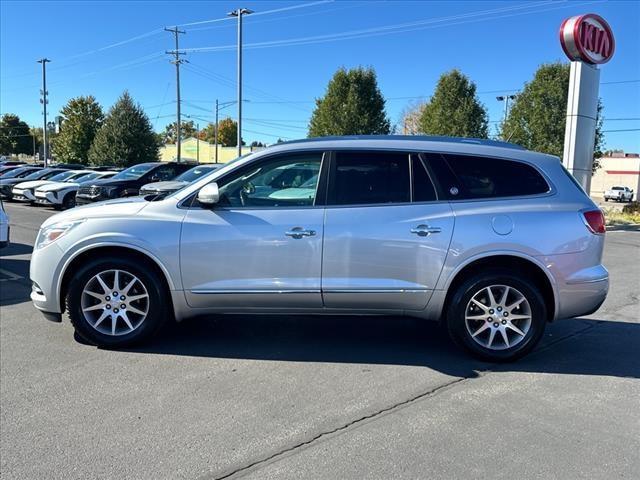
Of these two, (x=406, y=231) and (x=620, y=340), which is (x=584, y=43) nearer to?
(x=620, y=340)

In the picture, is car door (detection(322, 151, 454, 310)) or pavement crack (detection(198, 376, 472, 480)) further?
car door (detection(322, 151, 454, 310))

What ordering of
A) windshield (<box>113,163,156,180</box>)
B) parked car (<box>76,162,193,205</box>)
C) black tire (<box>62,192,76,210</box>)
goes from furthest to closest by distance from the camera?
black tire (<box>62,192,76,210</box>), windshield (<box>113,163,156,180</box>), parked car (<box>76,162,193,205</box>)

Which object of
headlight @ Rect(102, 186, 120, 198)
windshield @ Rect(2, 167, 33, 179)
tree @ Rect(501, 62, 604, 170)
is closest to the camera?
headlight @ Rect(102, 186, 120, 198)

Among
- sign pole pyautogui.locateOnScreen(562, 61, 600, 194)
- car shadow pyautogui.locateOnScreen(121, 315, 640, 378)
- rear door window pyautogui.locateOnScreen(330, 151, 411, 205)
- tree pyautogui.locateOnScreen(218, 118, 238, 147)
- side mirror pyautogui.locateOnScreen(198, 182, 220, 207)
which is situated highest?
tree pyautogui.locateOnScreen(218, 118, 238, 147)

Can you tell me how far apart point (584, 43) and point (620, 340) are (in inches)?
382

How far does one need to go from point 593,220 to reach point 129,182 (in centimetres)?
1388

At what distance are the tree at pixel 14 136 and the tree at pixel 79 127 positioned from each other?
55.0 m

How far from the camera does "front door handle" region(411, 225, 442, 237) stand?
4.45 m

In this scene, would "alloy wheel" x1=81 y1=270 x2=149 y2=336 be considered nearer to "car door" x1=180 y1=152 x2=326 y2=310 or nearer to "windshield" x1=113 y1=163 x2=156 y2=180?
"car door" x1=180 y1=152 x2=326 y2=310

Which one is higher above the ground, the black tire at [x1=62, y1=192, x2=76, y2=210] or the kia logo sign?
the kia logo sign

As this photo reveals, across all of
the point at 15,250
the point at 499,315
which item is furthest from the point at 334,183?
the point at 15,250

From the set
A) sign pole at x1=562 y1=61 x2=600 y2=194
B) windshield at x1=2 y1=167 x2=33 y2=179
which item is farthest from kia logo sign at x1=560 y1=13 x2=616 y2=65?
windshield at x1=2 y1=167 x2=33 y2=179

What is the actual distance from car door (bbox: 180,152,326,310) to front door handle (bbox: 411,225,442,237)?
0.77 metres

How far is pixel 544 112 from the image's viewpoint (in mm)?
23156
